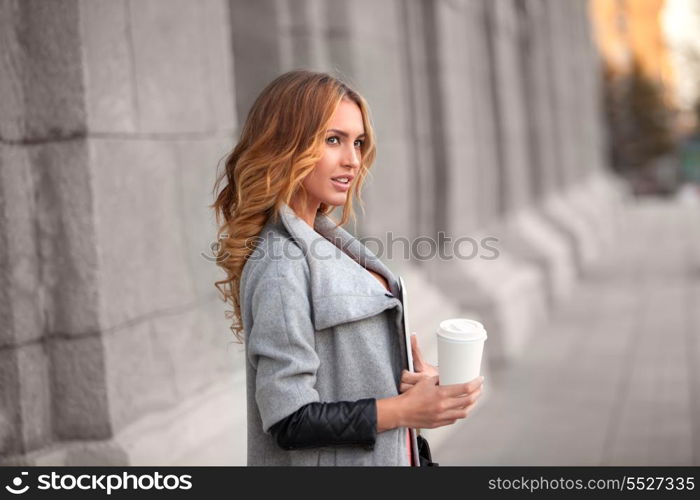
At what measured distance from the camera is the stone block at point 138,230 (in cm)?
320

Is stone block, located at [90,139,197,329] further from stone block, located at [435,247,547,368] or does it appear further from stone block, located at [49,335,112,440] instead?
stone block, located at [435,247,547,368]

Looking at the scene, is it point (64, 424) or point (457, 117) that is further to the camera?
point (457, 117)

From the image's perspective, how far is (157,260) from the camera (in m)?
3.54

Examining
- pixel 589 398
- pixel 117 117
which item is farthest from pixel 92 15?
pixel 589 398

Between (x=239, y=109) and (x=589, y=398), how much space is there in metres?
3.60

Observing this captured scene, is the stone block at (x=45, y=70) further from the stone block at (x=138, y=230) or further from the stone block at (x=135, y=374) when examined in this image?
the stone block at (x=135, y=374)

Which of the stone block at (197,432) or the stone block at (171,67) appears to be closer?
the stone block at (197,432)

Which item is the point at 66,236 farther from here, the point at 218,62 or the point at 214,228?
the point at 218,62

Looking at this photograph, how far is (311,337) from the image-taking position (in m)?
1.87

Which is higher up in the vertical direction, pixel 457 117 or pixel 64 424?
pixel 457 117

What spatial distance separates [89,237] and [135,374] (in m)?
0.58

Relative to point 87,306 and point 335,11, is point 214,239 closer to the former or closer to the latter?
point 87,306

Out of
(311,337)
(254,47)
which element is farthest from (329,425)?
(254,47)

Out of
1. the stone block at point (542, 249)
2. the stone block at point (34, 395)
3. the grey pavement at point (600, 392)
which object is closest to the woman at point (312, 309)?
the stone block at point (34, 395)
